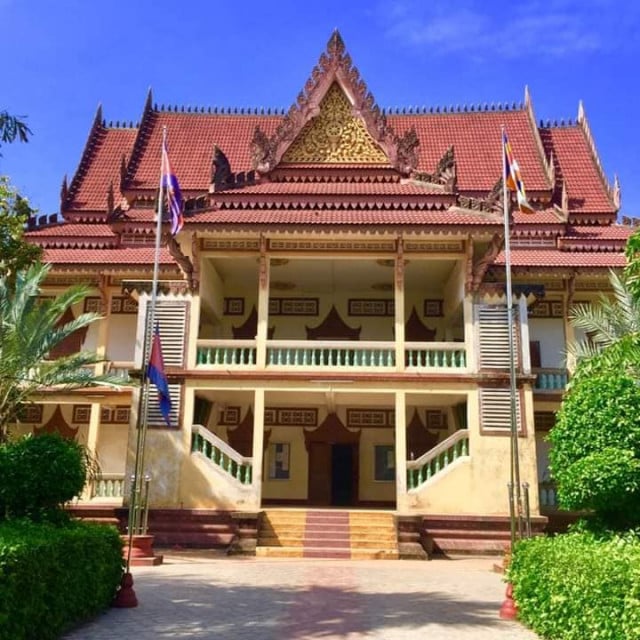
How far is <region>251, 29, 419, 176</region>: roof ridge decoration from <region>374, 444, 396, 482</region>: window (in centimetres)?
736

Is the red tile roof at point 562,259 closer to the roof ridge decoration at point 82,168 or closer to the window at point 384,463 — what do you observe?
the window at point 384,463

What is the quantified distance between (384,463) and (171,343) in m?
6.58

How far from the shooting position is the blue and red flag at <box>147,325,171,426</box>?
44.3ft

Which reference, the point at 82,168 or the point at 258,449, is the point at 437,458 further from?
the point at 82,168

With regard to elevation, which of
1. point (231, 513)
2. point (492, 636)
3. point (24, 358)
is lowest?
point (492, 636)

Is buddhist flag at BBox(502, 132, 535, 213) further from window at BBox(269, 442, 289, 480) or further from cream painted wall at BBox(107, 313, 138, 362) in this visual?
cream painted wall at BBox(107, 313, 138, 362)

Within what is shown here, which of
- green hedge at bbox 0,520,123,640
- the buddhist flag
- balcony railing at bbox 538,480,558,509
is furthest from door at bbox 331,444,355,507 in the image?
green hedge at bbox 0,520,123,640

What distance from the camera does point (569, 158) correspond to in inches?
928

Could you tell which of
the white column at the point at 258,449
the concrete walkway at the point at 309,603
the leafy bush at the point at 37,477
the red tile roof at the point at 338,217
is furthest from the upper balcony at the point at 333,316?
the leafy bush at the point at 37,477

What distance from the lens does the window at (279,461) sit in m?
18.5

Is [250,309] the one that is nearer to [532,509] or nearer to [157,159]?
[157,159]

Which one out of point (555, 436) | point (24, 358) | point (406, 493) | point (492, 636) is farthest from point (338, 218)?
point (492, 636)

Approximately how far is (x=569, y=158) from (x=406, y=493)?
14196 mm

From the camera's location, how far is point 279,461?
18.6m
